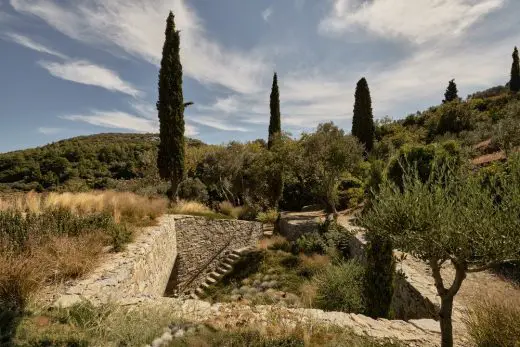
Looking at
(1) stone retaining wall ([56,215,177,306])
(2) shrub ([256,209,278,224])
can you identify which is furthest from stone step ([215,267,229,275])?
(2) shrub ([256,209,278,224])

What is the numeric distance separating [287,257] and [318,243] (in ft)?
5.32

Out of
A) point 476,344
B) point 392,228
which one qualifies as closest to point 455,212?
point 392,228

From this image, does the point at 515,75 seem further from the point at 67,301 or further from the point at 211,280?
the point at 67,301

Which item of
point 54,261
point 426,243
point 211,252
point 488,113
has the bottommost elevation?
point 211,252

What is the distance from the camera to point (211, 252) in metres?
14.7

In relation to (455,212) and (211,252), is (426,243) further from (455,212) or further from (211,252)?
(211,252)

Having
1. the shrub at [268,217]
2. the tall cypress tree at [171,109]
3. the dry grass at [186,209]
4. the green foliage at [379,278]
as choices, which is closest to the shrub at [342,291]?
the green foliage at [379,278]

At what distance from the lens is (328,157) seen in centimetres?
1792

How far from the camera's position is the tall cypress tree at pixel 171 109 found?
16.0 m

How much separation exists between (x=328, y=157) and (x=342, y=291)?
11.3m

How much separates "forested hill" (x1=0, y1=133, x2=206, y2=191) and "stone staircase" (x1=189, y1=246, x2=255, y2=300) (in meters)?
13.1

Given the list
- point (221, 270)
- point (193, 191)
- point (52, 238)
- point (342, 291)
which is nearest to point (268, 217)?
point (221, 270)

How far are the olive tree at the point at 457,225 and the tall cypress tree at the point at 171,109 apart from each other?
13.4m

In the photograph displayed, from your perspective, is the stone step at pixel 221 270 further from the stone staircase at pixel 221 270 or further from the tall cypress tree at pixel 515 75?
the tall cypress tree at pixel 515 75
